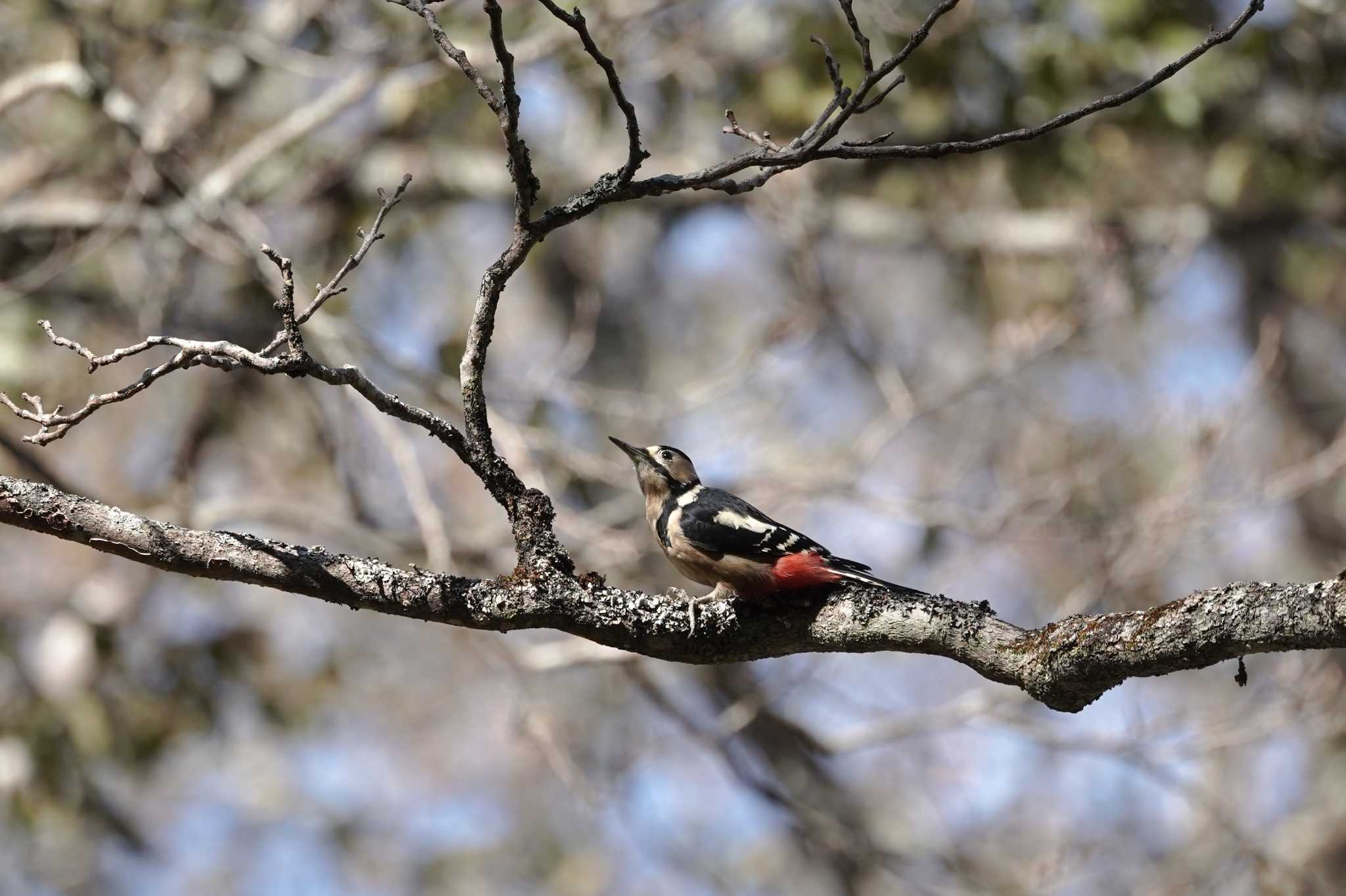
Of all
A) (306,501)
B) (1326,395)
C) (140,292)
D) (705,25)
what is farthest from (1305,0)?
(306,501)

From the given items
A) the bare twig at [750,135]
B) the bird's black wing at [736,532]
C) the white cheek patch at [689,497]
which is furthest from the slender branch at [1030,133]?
the white cheek patch at [689,497]

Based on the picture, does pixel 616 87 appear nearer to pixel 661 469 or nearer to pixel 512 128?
pixel 512 128

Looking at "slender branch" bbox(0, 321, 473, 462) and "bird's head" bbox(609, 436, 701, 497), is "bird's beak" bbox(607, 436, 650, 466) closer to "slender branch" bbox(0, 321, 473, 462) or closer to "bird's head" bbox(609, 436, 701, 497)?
"bird's head" bbox(609, 436, 701, 497)

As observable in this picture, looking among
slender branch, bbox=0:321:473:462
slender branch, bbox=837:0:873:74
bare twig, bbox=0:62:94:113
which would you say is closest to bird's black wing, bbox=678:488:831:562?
slender branch, bbox=0:321:473:462

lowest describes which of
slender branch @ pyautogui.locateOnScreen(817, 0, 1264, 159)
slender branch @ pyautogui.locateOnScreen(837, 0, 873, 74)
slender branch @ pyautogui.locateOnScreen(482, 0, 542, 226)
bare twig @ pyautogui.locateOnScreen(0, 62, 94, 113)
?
slender branch @ pyautogui.locateOnScreen(482, 0, 542, 226)

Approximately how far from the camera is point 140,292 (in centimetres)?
755

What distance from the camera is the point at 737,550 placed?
11.6 feet

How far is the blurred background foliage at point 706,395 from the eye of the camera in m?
5.84

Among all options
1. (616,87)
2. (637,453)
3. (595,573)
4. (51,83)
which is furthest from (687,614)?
(51,83)

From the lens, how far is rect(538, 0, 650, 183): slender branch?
2309 mm

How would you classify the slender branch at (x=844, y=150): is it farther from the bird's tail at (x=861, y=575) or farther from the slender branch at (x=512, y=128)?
the bird's tail at (x=861, y=575)

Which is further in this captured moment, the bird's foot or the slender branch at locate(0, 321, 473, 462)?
the bird's foot

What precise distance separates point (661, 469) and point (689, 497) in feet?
1.31

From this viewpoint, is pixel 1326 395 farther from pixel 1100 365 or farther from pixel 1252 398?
pixel 1252 398
